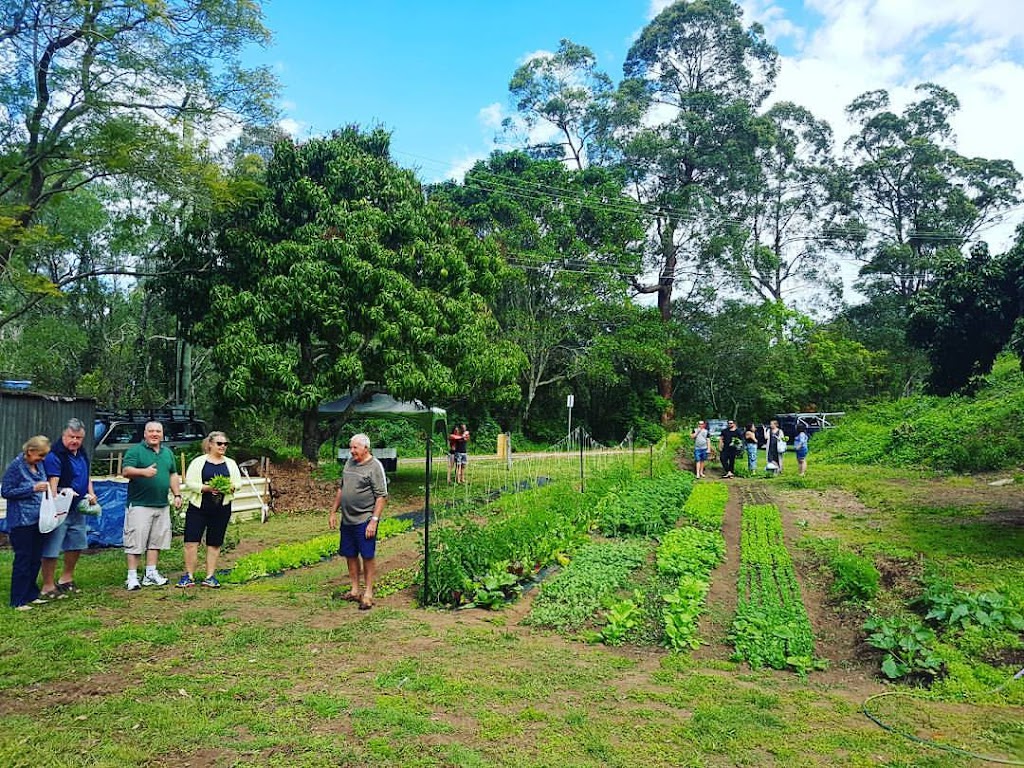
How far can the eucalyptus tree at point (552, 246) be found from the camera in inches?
1249

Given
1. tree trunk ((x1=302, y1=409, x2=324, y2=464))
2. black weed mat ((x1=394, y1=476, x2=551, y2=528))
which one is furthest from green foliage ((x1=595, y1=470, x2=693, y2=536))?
tree trunk ((x1=302, y1=409, x2=324, y2=464))

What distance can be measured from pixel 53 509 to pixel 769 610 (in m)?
6.85

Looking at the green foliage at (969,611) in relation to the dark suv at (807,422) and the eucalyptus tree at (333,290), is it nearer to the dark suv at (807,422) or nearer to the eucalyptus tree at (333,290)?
the eucalyptus tree at (333,290)

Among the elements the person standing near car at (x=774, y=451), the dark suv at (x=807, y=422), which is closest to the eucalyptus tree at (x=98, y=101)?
the person standing near car at (x=774, y=451)

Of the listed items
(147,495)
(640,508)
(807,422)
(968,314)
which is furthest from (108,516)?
(807,422)

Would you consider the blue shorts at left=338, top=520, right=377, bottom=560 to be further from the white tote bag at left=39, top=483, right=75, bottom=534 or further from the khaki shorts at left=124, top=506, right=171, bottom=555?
the white tote bag at left=39, top=483, right=75, bottom=534

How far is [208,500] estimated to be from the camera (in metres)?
7.32

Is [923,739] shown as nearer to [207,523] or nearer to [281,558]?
[207,523]

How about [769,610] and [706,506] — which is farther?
[706,506]

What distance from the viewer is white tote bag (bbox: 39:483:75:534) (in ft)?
20.6

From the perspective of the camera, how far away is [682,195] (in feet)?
121

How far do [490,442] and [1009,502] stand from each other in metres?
21.7

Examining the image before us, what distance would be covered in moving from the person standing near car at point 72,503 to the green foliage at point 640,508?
700 centimetres

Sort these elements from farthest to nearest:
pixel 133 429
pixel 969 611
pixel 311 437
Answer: pixel 133 429
pixel 311 437
pixel 969 611
